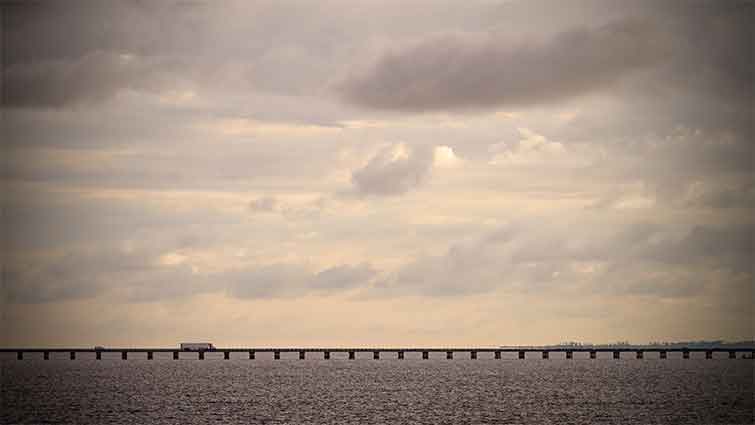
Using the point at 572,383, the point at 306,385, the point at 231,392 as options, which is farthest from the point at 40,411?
the point at 572,383

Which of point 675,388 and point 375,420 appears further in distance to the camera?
point 675,388

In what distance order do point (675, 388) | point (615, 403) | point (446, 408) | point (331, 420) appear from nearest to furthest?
point (331, 420) → point (446, 408) → point (615, 403) → point (675, 388)

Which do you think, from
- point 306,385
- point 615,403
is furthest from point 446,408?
point 306,385

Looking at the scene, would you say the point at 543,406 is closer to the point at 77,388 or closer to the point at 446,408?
the point at 446,408

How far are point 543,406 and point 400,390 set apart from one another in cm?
3118

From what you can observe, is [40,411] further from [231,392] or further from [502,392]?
[502,392]

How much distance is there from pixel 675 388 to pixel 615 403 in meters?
32.8

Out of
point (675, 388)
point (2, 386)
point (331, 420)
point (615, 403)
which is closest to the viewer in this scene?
point (331, 420)

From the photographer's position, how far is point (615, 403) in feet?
360

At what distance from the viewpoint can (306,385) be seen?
146m

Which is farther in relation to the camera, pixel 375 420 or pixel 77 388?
pixel 77 388

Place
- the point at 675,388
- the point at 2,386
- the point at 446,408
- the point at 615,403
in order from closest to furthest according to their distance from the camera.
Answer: the point at 446,408
the point at 615,403
the point at 675,388
the point at 2,386

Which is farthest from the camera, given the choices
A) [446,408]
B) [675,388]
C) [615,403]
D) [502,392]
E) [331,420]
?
[675,388]

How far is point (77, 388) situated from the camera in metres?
144
